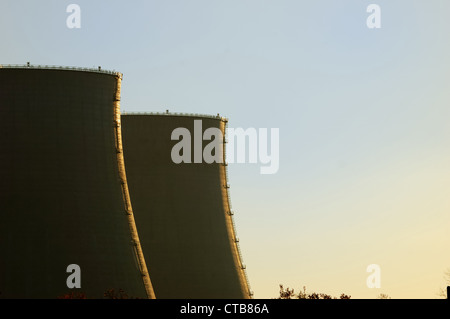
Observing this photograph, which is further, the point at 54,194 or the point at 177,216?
the point at 177,216

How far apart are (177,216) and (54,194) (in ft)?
30.5

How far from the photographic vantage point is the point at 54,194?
33.0 meters

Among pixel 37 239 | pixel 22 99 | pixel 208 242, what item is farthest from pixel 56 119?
pixel 208 242

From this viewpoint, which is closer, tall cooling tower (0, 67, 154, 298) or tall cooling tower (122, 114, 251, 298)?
tall cooling tower (0, 67, 154, 298)

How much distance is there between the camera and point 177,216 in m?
41.8

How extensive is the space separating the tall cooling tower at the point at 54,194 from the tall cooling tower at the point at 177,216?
24.4 ft

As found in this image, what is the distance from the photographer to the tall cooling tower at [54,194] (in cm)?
3266

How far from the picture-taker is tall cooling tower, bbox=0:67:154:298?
32.7m

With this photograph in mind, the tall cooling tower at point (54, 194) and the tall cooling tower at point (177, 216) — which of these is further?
the tall cooling tower at point (177, 216)

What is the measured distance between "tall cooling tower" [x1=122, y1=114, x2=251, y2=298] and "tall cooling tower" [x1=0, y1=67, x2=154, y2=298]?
7.44 meters

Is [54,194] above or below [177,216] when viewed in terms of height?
A: below
